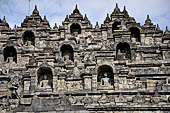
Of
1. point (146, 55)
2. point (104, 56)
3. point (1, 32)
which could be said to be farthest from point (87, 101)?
point (1, 32)

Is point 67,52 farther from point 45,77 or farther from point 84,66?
point 45,77

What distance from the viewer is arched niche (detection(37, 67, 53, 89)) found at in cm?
3166

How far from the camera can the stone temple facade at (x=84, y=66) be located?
27969 mm

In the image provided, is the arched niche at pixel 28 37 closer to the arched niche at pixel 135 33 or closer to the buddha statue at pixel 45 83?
the buddha statue at pixel 45 83

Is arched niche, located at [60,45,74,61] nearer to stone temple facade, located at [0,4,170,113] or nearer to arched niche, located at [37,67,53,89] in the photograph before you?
stone temple facade, located at [0,4,170,113]

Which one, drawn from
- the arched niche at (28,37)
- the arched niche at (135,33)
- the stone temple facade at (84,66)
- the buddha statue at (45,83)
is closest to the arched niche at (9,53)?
the stone temple facade at (84,66)

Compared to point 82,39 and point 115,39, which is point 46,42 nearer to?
point 82,39

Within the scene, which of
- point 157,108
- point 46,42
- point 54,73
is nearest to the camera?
point 157,108

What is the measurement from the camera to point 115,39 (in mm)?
37250

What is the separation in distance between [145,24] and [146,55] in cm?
493

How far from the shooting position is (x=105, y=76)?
32.0 metres

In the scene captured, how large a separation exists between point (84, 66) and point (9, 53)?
371 inches

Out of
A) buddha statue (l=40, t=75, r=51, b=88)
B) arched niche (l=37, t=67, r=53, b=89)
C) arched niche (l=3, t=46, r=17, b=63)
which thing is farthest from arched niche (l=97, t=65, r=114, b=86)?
arched niche (l=3, t=46, r=17, b=63)

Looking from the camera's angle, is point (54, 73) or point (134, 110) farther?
point (54, 73)
